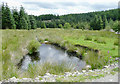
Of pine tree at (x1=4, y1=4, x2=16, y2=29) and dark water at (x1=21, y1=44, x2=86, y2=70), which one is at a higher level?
pine tree at (x1=4, y1=4, x2=16, y2=29)

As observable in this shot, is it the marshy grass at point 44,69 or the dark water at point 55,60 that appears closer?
the marshy grass at point 44,69

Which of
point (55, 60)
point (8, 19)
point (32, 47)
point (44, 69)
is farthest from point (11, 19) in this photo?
point (44, 69)

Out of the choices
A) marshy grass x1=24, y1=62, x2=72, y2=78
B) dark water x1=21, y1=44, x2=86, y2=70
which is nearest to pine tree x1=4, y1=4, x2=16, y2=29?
dark water x1=21, y1=44, x2=86, y2=70

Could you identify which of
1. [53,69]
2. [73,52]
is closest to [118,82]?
[53,69]

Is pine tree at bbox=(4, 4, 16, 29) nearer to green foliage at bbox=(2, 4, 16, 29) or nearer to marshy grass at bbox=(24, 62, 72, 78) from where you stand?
green foliage at bbox=(2, 4, 16, 29)

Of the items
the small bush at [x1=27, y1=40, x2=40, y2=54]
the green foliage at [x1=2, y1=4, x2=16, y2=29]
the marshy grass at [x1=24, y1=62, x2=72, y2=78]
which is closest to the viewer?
the marshy grass at [x1=24, y1=62, x2=72, y2=78]

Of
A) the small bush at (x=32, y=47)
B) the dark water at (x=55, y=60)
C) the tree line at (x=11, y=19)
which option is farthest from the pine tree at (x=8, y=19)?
the dark water at (x=55, y=60)

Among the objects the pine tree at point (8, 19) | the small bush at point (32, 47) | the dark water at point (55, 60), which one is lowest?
the dark water at point (55, 60)

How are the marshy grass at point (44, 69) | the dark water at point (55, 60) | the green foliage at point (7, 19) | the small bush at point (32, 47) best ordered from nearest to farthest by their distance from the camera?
the marshy grass at point (44, 69), the dark water at point (55, 60), the small bush at point (32, 47), the green foliage at point (7, 19)

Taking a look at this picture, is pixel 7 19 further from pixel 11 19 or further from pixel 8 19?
pixel 11 19

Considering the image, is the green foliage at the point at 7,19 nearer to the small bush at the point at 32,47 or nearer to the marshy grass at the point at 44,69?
the small bush at the point at 32,47

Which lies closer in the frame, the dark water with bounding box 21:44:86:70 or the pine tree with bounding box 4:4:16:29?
the dark water with bounding box 21:44:86:70

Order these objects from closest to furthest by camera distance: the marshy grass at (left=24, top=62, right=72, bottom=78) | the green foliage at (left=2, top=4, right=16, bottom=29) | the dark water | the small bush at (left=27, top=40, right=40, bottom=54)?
1. the marshy grass at (left=24, top=62, right=72, bottom=78)
2. the dark water
3. the small bush at (left=27, top=40, right=40, bottom=54)
4. the green foliage at (left=2, top=4, right=16, bottom=29)

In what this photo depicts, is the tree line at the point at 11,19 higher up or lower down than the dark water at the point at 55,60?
higher up
